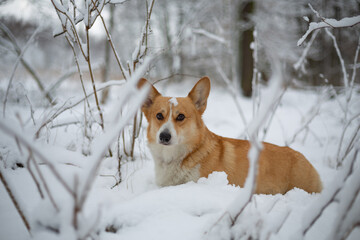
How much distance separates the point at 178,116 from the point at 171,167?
53 cm

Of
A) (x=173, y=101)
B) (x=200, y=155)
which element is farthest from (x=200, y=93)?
(x=200, y=155)

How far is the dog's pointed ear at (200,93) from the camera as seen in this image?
2211 mm

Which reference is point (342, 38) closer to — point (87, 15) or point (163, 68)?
point (163, 68)

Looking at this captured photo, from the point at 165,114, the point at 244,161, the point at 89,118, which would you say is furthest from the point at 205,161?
the point at 89,118

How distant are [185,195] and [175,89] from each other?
422 inches

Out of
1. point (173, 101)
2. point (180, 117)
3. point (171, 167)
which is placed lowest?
point (171, 167)

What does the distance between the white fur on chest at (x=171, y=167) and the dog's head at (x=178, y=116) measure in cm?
10

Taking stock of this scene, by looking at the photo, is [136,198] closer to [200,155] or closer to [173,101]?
[200,155]

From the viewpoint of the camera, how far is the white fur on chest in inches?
78.6

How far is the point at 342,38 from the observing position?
10.7 m

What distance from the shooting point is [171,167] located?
206 cm

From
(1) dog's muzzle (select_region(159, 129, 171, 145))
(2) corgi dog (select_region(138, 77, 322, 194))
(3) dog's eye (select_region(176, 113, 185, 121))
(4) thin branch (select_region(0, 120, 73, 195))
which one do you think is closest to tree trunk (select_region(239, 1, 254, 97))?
(2) corgi dog (select_region(138, 77, 322, 194))

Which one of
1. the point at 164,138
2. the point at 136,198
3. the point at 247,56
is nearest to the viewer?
the point at 136,198

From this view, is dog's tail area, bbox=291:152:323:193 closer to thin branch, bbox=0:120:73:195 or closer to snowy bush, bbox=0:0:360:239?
snowy bush, bbox=0:0:360:239
